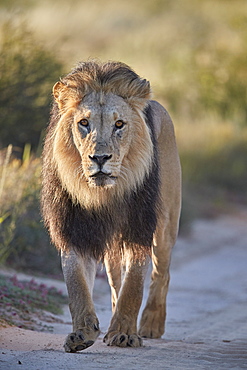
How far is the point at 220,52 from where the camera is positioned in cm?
2383

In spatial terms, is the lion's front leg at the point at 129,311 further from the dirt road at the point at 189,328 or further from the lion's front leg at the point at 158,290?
the lion's front leg at the point at 158,290

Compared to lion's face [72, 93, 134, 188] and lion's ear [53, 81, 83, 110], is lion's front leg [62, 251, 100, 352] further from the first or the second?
lion's ear [53, 81, 83, 110]

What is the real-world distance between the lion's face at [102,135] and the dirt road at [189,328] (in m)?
1.09

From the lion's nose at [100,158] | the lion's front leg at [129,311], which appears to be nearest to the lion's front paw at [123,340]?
the lion's front leg at [129,311]

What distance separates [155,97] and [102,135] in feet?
22.4

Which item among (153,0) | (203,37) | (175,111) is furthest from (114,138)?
(153,0)

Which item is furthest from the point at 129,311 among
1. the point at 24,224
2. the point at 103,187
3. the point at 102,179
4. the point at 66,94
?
the point at 24,224

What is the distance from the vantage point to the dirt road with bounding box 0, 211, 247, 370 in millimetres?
4898

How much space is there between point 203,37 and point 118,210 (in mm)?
28797

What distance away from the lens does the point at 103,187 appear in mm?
5492

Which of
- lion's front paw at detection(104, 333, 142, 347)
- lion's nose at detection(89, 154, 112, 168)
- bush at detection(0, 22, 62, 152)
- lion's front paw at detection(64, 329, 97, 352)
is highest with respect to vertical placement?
bush at detection(0, 22, 62, 152)

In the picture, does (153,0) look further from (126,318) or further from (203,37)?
(126,318)

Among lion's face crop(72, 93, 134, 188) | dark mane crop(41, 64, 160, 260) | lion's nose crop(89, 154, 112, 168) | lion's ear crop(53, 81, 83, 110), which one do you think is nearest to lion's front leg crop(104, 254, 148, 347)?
A: dark mane crop(41, 64, 160, 260)

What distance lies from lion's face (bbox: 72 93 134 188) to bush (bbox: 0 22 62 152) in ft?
21.8
